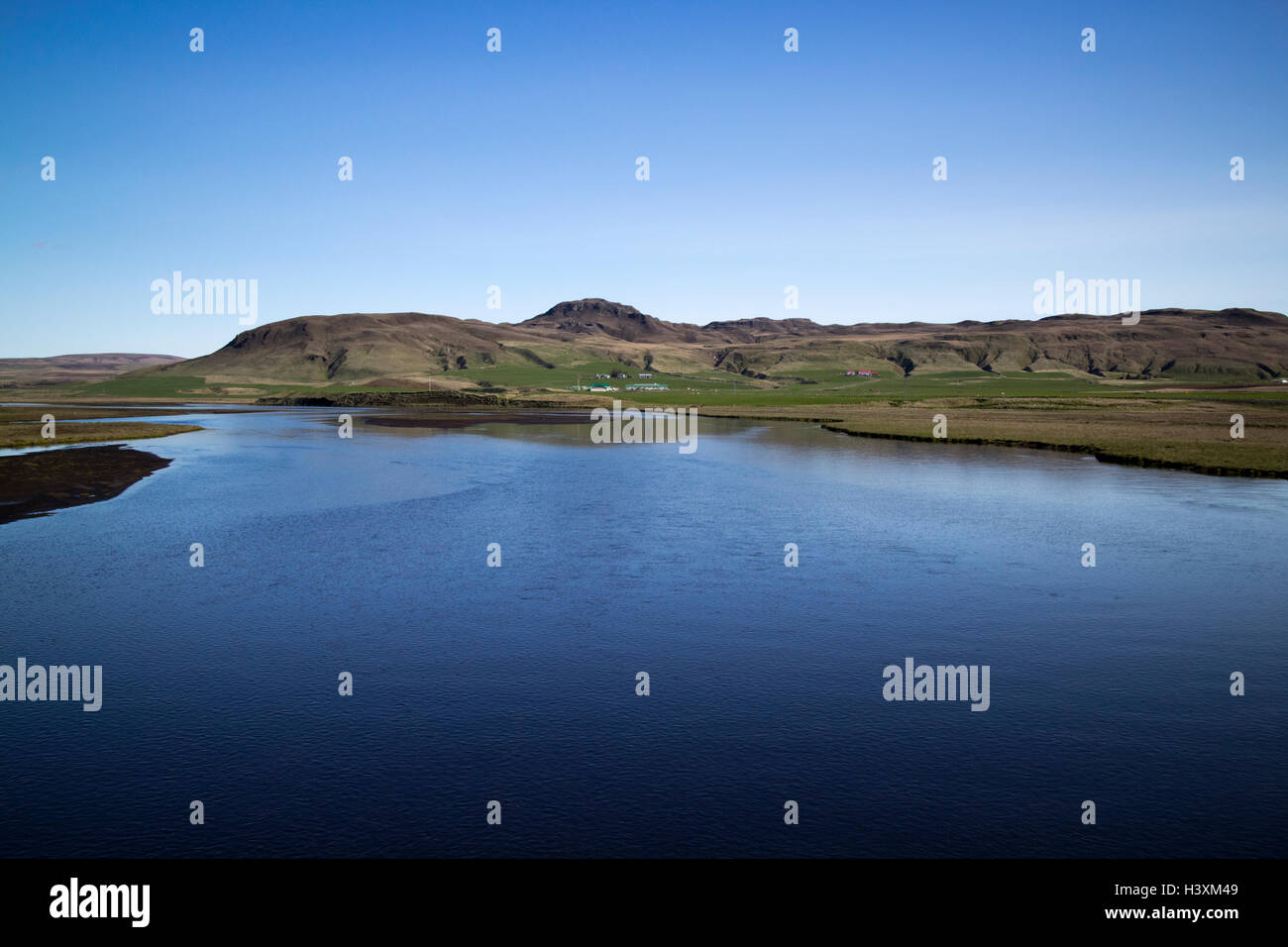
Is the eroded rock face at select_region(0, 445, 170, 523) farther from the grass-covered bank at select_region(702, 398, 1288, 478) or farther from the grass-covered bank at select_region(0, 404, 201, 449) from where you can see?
the grass-covered bank at select_region(702, 398, 1288, 478)

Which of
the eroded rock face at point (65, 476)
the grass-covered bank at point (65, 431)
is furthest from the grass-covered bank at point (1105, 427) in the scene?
the grass-covered bank at point (65, 431)

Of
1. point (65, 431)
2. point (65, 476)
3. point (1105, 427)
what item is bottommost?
point (65, 476)

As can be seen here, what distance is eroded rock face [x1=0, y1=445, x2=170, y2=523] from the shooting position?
1831 inches

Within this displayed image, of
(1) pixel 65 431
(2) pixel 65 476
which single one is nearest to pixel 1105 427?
(2) pixel 65 476

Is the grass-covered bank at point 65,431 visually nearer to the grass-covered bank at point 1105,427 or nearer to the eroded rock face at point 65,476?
the eroded rock face at point 65,476

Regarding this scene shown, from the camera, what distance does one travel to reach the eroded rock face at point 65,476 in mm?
46503

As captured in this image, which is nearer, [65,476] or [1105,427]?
[65,476]

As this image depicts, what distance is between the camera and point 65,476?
5716cm

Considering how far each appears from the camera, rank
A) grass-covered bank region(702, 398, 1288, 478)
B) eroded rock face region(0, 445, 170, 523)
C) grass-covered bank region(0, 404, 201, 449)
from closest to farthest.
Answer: eroded rock face region(0, 445, 170, 523), grass-covered bank region(702, 398, 1288, 478), grass-covered bank region(0, 404, 201, 449)

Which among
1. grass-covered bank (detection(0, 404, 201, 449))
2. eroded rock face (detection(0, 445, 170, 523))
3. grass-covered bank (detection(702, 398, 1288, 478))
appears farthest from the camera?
grass-covered bank (detection(0, 404, 201, 449))

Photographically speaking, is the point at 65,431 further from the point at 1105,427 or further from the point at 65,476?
the point at 1105,427

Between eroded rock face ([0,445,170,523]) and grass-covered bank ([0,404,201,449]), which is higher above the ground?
grass-covered bank ([0,404,201,449])

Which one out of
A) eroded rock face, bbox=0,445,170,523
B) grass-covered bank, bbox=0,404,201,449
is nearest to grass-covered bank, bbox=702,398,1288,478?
eroded rock face, bbox=0,445,170,523

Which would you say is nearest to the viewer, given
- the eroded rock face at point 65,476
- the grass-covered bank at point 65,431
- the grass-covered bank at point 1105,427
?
the eroded rock face at point 65,476
